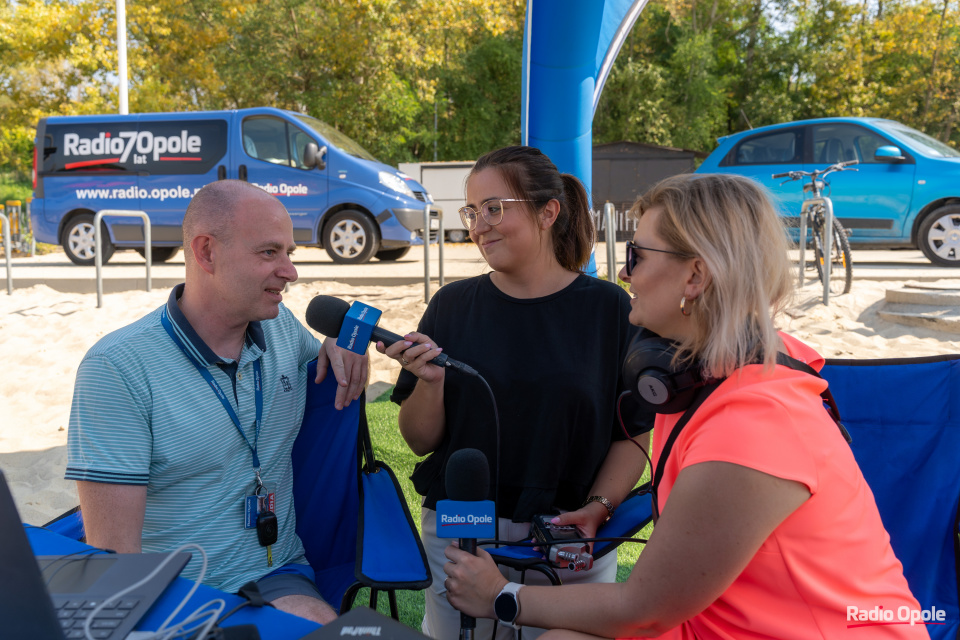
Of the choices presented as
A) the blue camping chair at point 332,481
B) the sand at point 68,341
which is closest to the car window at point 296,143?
the sand at point 68,341

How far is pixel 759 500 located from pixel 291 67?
20.9 meters

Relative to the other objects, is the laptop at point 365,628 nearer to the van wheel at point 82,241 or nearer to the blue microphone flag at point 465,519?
the blue microphone flag at point 465,519

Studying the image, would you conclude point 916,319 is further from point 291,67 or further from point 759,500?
point 291,67

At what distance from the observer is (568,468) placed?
2252 mm

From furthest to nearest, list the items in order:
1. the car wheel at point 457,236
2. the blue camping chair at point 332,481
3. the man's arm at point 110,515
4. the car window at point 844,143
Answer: the car wheel at point 457,236
the car window at point 844,143
the blue camping chair at point 332,481
the man's arm at point 110,515

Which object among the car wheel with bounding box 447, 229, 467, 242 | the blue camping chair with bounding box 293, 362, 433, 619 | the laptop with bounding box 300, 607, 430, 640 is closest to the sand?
the blue camping chair with bounding box 293, 362, 433, 619

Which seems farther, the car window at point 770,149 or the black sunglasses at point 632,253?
the car window at point 770,149

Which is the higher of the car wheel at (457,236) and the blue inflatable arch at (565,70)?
the blue inflatable arch at (565,70)

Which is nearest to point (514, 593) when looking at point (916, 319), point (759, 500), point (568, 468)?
point (759, 500)

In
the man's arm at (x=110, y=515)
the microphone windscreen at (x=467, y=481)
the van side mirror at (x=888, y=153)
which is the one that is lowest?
the man's arm at (x=110, y=515)

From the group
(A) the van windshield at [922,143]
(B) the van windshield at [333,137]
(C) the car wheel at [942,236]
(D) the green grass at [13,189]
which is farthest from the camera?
(D) the green grass at [13,189]

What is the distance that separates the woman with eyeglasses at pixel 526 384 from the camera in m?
2.21

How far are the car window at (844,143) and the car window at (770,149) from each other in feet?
0.82

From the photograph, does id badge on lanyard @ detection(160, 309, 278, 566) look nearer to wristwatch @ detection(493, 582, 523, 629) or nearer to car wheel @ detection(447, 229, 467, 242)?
wristwatch @ detection(493, 582, 523, 629)
